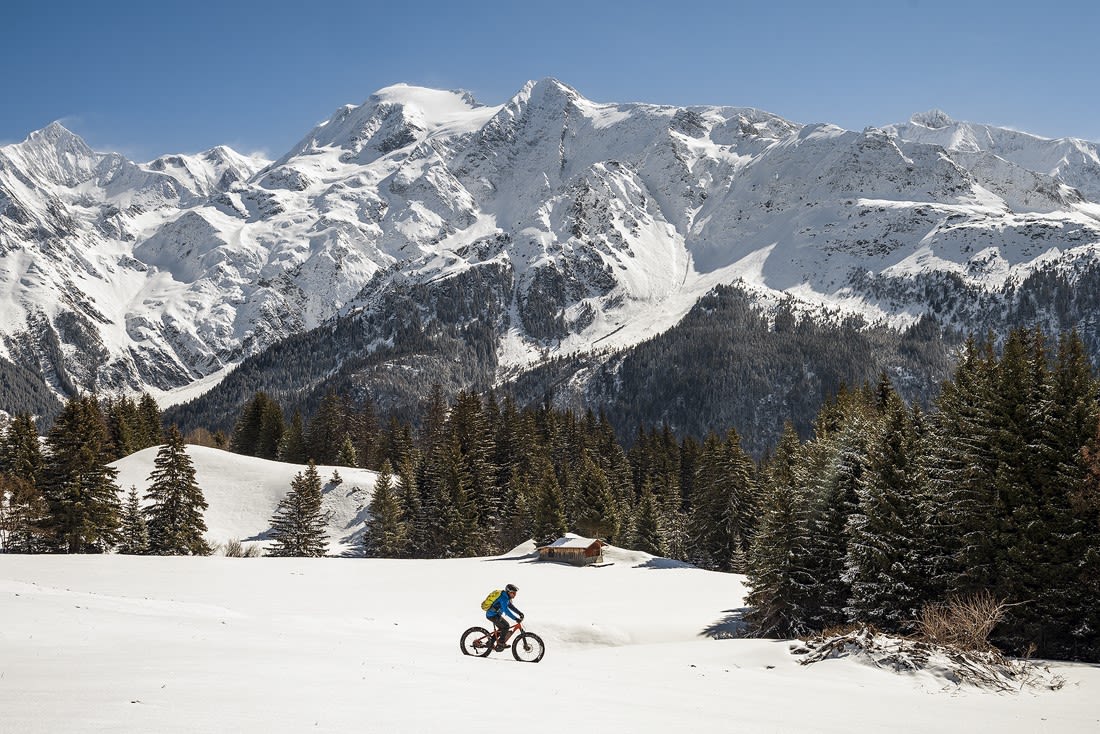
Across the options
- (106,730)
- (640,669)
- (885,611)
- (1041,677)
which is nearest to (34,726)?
(106,730)

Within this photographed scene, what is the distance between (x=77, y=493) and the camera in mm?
50094

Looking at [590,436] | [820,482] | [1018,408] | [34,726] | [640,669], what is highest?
[590,436]

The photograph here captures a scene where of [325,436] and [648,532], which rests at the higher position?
[325,436]

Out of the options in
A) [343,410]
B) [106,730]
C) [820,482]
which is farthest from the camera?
[343,410]

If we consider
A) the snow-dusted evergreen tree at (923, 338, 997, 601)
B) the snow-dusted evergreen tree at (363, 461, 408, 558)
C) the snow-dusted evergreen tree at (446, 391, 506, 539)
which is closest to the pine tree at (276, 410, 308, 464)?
the snow-dusted evergreen tree at (446, 391, 506, 539)

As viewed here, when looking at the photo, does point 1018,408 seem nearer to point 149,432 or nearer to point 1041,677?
point 1041,677

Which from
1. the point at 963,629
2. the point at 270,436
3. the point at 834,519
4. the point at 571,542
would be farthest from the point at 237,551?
the point at 963,629

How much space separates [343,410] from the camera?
4313 inches

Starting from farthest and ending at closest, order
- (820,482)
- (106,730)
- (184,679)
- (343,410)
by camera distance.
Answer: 1. (343,410)
2. (820,482)
3. (184,679)
4. (106,730)

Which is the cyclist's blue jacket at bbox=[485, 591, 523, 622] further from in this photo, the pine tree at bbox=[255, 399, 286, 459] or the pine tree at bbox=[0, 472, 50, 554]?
the pine tree at bbox=[255, 399, 286, 459]

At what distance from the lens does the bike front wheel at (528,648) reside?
66.1ft

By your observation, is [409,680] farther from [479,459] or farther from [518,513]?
[479,459]

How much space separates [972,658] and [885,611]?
1033 centimetres

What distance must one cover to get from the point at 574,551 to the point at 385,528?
63.3 ft
